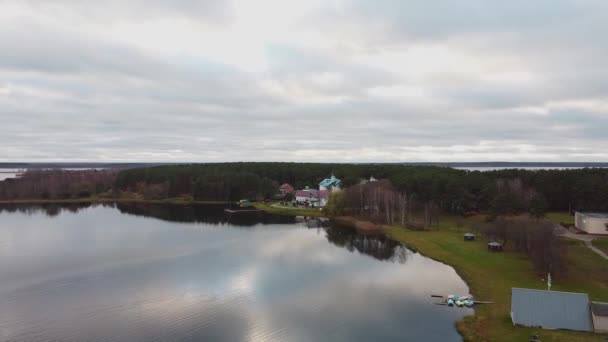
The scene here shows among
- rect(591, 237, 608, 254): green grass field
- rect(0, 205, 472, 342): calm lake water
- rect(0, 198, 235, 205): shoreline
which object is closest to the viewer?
rect(0, 205, 472, 342): calm lake water

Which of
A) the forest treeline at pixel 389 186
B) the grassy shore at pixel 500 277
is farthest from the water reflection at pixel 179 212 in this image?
the grassy shore at pixel 500 277

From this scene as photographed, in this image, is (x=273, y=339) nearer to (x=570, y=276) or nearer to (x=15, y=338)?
(x=15, y=338)

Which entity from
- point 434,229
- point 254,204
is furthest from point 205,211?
point 434,229

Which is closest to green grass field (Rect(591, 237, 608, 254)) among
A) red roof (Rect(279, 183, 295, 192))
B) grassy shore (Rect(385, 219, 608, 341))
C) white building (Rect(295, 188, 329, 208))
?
grassy shore (Rect(385, 219, 608, 341))

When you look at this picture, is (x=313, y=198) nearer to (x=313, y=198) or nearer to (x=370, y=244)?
(x=313, y=198)

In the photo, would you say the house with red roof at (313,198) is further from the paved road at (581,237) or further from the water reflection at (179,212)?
the paved road at (581,237)

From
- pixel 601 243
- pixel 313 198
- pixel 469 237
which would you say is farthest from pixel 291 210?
pixel 601 243

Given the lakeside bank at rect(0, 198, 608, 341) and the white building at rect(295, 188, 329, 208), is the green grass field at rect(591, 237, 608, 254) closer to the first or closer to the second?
the lakeside bank at rect(0, 198, 608, 341)
